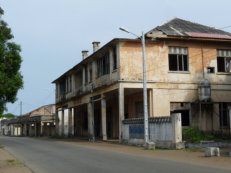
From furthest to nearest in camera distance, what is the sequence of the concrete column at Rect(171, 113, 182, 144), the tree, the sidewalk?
the tree → the concrete column at Rect(171, 113, 182, 144) → the sidewalk

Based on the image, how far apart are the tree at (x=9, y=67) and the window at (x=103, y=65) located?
7043mm

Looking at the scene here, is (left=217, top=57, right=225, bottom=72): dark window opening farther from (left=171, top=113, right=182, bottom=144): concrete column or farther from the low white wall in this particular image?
(left=171, top=113, right=182, bottom=144): concrete column

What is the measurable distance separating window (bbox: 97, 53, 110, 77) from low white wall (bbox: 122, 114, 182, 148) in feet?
19.1

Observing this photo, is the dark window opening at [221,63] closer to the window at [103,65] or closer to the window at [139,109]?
the window at [139,109]

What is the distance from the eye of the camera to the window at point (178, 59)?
26938 mm

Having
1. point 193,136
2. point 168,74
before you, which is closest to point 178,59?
point 168,74

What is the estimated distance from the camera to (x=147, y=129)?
20.7m

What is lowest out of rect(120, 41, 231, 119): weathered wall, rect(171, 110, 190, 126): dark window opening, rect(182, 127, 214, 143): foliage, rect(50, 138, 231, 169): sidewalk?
rect(50, 138, 231, 169): sidewalk

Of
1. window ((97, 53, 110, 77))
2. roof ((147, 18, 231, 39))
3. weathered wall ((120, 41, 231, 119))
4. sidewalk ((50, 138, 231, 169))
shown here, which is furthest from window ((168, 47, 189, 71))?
sidewalk ((50, 138, 231, 169))

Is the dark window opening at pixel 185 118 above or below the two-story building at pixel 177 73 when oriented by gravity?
below

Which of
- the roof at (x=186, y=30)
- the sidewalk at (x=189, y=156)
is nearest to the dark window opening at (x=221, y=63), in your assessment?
the roof at (x=186, y=30)

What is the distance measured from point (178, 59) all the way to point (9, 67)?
12848 mm

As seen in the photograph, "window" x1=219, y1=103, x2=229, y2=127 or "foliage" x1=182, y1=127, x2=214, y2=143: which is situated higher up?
"window" x1=219, y1=103, x2=229, y2=127

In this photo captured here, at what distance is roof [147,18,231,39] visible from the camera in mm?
27648
